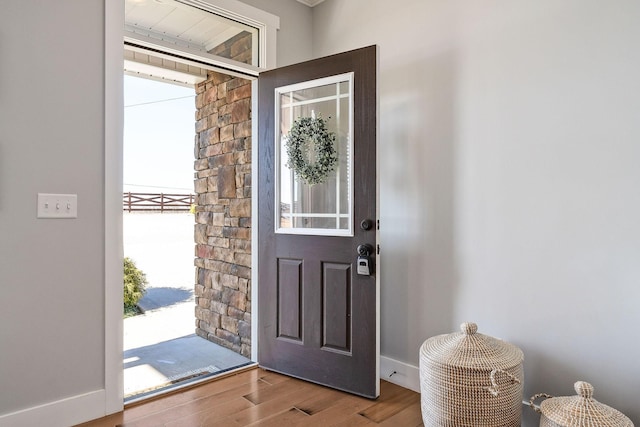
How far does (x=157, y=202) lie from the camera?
6.86 m

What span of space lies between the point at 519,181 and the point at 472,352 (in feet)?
2.99

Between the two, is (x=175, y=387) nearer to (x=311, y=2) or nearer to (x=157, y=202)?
(x=311, y=2)

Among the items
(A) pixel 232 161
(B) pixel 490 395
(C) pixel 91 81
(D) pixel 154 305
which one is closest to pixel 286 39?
(A) pixel 232 161

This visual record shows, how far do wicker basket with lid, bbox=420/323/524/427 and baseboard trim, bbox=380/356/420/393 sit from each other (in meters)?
0.60

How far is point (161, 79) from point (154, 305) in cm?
287

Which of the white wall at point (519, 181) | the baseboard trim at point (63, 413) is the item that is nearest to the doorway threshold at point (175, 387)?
the baseboard trim at point (63, 413)

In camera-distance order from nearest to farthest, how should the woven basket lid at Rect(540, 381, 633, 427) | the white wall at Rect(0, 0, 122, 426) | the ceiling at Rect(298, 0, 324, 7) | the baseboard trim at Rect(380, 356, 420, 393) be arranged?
1. the woven basket lid at Rect(540, 381, 633, 427)
2. the white wall at Rect(0, 0, 122, 426)
3. the baseboard trim at Rect(380, 356, 420, 393)
4. the ceiling at Rect(298, 0, 324, 7)

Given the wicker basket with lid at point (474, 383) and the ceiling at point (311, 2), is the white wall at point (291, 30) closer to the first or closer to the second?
the ceiling at point (311, 2)

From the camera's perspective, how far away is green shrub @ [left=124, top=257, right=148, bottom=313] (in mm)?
5055

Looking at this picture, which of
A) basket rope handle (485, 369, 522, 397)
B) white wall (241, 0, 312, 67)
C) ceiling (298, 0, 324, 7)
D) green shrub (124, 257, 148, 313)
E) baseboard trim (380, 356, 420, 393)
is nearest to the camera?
basket rope handle (485, 369, 522, 397)

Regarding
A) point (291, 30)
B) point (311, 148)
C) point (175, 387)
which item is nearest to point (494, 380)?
point (311, 148)

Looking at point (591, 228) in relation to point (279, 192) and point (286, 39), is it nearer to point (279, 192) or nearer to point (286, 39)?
point (279, 192)

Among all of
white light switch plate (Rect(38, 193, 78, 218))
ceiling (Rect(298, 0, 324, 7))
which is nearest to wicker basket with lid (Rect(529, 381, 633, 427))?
white light switch plate (Rect(38, 193, 78, 218))

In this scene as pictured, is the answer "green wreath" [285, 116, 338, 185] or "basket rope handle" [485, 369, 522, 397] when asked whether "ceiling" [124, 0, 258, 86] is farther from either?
"basket rope handle" [485, 369, 522, 397]
